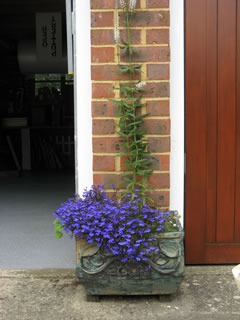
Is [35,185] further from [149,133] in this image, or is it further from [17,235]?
Answer: [149,133]

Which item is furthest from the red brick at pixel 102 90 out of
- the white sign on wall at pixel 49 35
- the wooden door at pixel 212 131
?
the white sign on wall at pixel 49 35

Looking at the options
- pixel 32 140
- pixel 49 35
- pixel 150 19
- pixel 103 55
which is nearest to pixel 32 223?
pixel 103 55

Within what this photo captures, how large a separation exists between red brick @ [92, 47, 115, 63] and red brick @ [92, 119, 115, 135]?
1.16ft

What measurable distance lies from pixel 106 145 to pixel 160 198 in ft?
1.49

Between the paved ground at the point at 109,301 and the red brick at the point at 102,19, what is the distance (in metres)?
1.58

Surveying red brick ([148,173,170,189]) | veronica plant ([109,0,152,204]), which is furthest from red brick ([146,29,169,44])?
red brick ([148,173,170,189])

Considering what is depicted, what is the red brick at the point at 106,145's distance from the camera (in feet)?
8.47

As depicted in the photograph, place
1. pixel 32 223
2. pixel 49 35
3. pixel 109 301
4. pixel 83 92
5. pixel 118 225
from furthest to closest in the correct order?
pixel 49 35, pixel 32 223, pixel 83 92, pixel 109 301, pixel 118 225

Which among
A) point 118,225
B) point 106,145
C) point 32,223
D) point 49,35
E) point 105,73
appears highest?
point 49,35

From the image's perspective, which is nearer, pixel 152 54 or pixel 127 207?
pixel 127 207

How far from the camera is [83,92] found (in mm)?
2674

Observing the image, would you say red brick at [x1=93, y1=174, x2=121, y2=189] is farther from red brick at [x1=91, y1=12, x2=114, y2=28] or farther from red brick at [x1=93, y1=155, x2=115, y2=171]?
red brick at [x1=91, y1=12, x2=114, y2=28]

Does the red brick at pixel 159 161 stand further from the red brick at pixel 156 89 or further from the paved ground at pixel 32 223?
the paved ground at pixel 32 223

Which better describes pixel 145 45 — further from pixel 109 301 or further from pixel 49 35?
pixel 49 35
